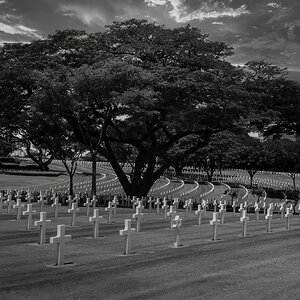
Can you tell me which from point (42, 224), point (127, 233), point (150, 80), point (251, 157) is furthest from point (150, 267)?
point (251, 157)

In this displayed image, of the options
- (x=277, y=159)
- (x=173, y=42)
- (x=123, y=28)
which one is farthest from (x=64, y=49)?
(x=277, y=159)

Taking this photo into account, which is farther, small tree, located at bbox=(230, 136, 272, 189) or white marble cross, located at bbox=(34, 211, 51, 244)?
small tree, located at bbox=(230, 136, 272, 189)

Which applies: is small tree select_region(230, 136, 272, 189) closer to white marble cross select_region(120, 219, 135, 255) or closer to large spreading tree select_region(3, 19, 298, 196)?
large spreading tree select_region(3, 19, 298, 196)

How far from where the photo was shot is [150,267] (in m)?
9.04

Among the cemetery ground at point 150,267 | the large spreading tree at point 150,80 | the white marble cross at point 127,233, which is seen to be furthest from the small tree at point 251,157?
the white marble cross at point 127,233

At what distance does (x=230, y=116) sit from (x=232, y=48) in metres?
4.61

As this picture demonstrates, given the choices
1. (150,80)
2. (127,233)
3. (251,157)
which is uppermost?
(150,80)

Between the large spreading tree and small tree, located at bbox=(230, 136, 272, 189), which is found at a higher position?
the large spreading tree

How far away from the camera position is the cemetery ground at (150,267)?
7.28 meters

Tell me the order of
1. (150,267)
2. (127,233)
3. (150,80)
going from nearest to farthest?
(150,267)
(127,233)
(150,80)

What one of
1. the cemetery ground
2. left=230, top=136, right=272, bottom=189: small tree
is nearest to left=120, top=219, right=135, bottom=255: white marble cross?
the cemetery ground

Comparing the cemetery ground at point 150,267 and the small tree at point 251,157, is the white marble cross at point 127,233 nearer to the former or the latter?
the cemetery ground at point 150,267

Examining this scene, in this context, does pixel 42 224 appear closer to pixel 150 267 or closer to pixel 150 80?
pixel 150 267

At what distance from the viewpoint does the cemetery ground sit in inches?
287
